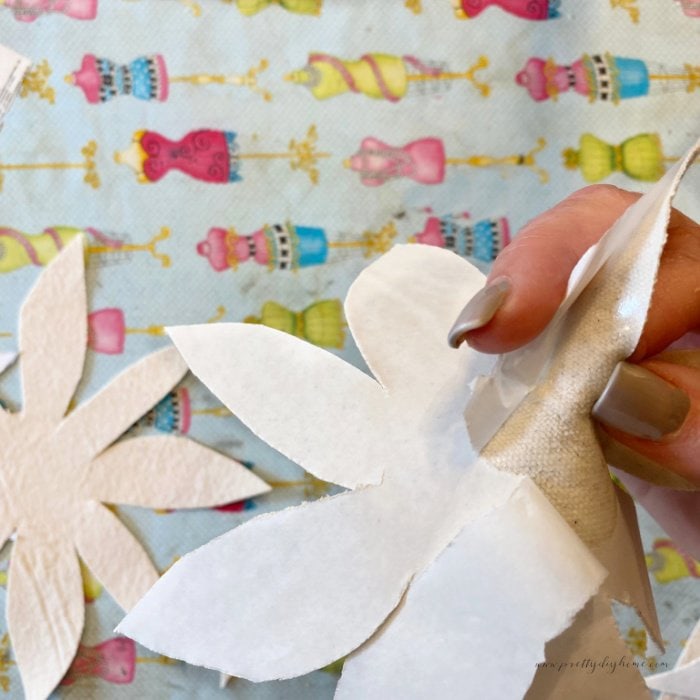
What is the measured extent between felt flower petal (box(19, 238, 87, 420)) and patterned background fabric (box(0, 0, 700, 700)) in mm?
12

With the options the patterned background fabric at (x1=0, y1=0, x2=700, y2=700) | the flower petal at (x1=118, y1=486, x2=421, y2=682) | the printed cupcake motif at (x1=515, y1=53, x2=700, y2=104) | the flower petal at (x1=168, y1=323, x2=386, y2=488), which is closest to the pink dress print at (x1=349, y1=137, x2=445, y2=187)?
the patterned background fabric at (x1=0, y1=0, x2=700, y2=700)

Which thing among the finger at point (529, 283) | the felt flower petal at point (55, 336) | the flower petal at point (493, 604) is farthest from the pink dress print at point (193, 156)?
the flower petal at point (493, 604)

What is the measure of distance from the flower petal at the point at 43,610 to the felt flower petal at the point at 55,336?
124mm

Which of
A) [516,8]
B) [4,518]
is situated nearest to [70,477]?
[4,518]

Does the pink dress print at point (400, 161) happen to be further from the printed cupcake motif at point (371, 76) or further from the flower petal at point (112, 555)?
the flower petal at point (112, 555)

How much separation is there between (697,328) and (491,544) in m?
0.19

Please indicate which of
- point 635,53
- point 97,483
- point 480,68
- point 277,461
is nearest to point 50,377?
point 97,483

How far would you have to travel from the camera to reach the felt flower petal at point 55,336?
68cm

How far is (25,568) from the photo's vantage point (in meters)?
0.65

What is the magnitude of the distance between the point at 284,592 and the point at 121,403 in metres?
0.31

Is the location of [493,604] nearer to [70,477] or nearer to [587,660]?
[587,660]

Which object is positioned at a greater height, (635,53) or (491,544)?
(635,53)

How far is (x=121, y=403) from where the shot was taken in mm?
680

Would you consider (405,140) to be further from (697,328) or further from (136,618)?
(136,618)
